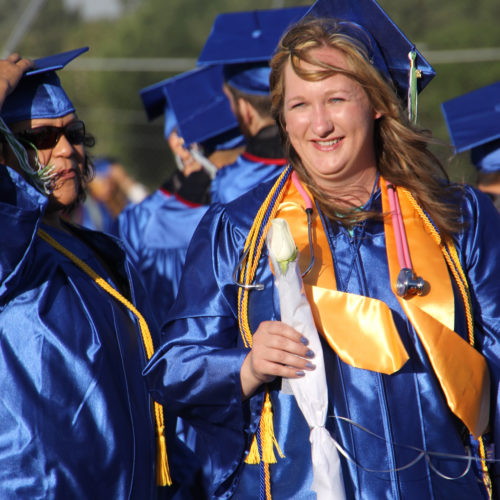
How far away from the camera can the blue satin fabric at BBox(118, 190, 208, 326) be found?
Result: 179 inches

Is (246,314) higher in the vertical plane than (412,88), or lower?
lower

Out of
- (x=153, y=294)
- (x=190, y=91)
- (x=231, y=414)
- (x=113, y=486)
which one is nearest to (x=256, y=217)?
(x=231, y=414)

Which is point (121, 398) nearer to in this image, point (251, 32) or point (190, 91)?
point (251, 32)

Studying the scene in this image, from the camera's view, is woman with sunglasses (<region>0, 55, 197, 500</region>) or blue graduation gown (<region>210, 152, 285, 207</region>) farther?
blue graduation gown (<region>210, 152, 285, 207</region>)

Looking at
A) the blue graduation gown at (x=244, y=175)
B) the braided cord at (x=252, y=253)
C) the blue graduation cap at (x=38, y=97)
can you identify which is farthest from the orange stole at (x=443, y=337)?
the blue graduation gown at (x=244, y=175)

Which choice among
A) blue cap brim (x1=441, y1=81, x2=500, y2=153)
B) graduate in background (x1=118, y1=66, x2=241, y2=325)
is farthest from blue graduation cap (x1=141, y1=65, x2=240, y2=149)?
blue cap brim (x1=441, y1=81, x2=500, y2=153)

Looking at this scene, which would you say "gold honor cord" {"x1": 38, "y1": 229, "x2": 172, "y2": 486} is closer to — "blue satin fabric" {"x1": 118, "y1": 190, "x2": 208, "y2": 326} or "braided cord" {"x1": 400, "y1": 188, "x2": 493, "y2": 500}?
"braided cord" {"x1": 400, "y1": 188, "x2": 493, "y2": 500}

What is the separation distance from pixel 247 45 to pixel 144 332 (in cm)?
214

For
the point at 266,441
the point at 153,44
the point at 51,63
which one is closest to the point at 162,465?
the point at 266,441

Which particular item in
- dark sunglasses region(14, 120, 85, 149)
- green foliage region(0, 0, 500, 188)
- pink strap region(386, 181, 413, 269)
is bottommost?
pink strap region(386, 181, 413, 269)

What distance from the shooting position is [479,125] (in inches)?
162

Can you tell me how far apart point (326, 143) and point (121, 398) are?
1.04 meters

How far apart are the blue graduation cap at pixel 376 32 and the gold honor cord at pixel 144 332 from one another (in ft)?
3.68

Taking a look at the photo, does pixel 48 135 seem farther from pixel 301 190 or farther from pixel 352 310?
pixel 352 310
